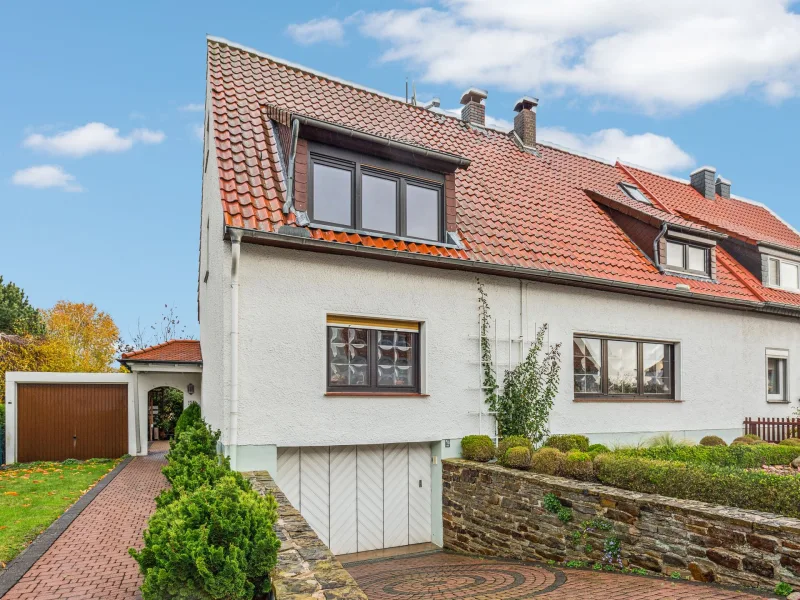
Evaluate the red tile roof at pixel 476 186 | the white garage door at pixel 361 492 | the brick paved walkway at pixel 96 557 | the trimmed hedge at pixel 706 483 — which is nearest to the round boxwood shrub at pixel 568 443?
the trimmed hedge at pixel 706 483

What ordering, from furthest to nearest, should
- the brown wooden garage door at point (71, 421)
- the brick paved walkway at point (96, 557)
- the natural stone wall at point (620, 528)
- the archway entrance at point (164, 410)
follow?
the archway entrance at point (164, 410) < the brown wooden garage door at point (71, 421) < the brick paved walkway at point (96, 557) < the natural stone wall at point (620, 528)

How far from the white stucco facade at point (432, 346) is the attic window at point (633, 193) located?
4125 millimetres

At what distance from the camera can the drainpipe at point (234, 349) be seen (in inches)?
329

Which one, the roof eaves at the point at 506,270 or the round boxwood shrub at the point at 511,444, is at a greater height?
the roof eaves at the point at 506,270

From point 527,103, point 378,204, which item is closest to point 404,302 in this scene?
point 378,204

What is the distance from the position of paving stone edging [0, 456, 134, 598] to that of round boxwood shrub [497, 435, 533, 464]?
6.47 meters

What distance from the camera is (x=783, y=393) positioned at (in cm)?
1513

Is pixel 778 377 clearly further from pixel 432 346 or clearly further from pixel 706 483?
pixel 432 346

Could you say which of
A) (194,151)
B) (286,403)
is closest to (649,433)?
(286,403)

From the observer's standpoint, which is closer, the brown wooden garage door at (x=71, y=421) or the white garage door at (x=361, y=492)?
the white garage door at (x=361, y=492)

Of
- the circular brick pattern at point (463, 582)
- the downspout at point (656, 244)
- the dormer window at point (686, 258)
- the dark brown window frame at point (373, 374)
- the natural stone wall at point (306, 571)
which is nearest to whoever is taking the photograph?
the natural stone wall at point (306, 571)

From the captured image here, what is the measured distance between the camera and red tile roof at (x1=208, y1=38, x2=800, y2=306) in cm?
975

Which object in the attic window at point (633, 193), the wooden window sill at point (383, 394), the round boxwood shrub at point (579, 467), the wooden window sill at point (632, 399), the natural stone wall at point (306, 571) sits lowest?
the round boxwood shrub at point (579, 467)

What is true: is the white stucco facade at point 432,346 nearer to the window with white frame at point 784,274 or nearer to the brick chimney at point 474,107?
the window with white frame at point 784,274
